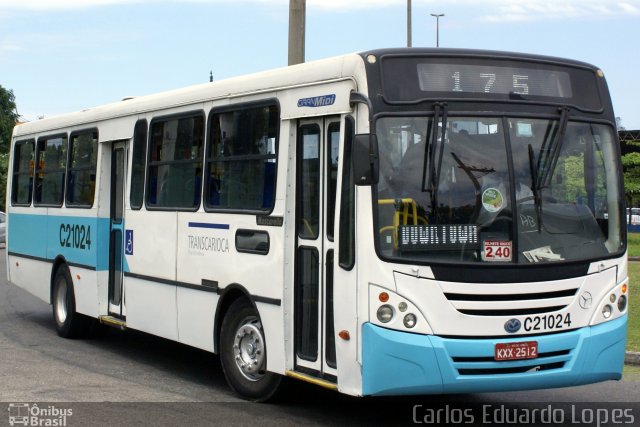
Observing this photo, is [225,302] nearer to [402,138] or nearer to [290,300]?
[290,300]

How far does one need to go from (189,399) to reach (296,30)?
744cm

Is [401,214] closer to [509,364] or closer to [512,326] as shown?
[512,326]

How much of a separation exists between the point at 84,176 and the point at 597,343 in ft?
25.2

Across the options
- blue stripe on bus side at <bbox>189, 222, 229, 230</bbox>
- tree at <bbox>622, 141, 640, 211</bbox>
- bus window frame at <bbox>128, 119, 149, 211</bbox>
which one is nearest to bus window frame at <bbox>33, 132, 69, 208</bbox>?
bus window frame at <bbox>128, 119, 149, 211</bbox>

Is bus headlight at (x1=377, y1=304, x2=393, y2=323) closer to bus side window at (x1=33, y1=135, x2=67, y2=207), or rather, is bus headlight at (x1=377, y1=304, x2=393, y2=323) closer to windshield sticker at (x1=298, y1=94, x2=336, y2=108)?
windshield sticker at (x1=298, y1=94, x2=336, y2=108)

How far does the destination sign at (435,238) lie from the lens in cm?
778

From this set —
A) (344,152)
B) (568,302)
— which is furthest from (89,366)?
(568,302)

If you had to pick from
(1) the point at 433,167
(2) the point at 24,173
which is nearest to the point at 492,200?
(1) the point at 433,167

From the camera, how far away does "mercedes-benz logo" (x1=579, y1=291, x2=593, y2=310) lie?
26.7 feet

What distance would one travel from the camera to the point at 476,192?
7.90 metres

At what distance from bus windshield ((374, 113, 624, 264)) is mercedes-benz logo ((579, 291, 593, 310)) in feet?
0.91

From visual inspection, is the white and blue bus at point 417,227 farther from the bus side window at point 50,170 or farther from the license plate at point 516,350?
the bus side window at point 50,170

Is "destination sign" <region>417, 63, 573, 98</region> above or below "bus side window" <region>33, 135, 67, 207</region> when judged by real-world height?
above

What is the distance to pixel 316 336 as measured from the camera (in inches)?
338
